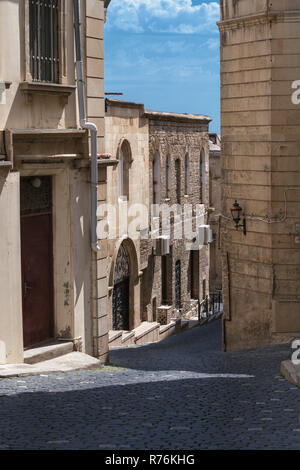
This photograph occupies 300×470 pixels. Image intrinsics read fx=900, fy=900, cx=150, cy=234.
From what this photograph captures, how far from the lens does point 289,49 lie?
56.7 ft

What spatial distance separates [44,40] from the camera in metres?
13.4

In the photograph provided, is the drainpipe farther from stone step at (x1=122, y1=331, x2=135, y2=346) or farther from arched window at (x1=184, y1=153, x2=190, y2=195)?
arched window at (x1=184, y1=153, x2=190, y2=195)

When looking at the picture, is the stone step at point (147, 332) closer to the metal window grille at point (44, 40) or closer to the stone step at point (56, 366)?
the stone step at point (56, 366)

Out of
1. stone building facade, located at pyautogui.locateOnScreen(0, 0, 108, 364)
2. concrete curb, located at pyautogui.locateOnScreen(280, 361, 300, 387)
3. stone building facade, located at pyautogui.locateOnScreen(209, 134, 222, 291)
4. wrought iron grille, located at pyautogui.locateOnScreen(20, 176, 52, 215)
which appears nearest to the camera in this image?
concrete curb, located at pyautogui.locateOnScreen(280, 361, 300, 387)

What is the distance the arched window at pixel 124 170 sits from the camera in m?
24.6

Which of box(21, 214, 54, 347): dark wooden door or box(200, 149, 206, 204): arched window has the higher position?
box(200, 149, 206, 204): arched window

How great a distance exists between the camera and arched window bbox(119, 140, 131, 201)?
24.6m

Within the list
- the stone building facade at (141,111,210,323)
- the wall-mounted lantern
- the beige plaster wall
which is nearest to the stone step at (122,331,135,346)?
the beige plaster wall

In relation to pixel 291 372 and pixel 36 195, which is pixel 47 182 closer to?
pixel 36 195

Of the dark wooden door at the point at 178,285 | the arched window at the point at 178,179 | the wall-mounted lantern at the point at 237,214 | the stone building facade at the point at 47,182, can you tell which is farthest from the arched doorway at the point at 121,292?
the stone building facade at the point at 47,182

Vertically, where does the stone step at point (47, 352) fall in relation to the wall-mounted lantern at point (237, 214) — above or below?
below

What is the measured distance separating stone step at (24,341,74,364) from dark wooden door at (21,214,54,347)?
22cm

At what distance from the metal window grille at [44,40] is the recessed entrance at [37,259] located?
5.24 ft
